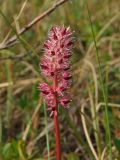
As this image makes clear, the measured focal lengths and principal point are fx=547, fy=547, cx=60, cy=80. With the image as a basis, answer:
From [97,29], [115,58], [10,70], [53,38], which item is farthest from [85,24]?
[53,38]

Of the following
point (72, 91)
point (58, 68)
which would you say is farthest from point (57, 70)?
point (72, 91)

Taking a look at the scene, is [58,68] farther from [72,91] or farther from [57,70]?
[72,91]

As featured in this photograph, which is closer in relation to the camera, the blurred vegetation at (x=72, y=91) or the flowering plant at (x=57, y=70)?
the flowering plant at (x=57, y=70)

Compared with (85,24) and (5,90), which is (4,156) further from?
(85,24)

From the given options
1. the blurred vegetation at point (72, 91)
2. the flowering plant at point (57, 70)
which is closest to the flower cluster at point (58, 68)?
the flowering plant at point (57, 70)

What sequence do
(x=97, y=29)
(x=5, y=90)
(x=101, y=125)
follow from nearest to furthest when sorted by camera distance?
(x=101, y=125) → (x=5, y=90) → (x=97, y=29)

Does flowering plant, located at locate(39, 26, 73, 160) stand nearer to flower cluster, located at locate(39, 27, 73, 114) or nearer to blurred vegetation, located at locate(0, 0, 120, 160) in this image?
flower cluster, located at locate(39, 27, 73, 114)

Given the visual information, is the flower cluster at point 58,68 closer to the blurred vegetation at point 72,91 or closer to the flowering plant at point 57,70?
the flowering plant at point 57,70
